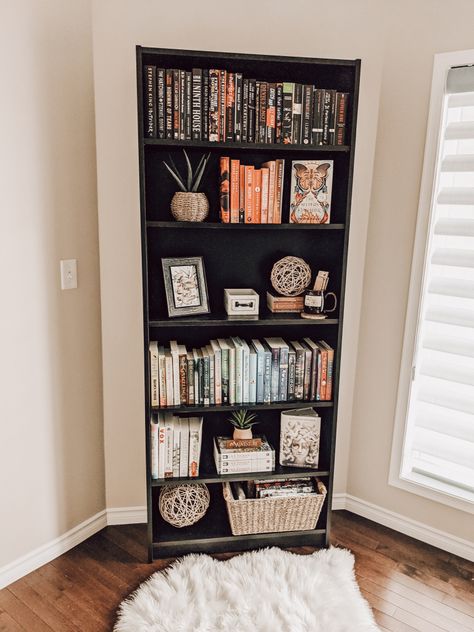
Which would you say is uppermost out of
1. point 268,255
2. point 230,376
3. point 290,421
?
point 268,255

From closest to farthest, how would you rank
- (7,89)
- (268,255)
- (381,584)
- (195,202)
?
(7,89) < (195,202) < (381,584) < (268,255)

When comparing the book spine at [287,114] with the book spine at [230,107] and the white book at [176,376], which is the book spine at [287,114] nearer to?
the book spine at [230,107]

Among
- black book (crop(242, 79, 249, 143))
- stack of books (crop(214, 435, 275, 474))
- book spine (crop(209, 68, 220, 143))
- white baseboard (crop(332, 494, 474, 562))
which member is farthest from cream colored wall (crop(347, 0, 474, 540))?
book spine (crop(209, 68, 220, 143))

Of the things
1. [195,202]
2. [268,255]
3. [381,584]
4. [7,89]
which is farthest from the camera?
[268,255]

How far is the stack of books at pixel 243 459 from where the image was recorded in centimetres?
224

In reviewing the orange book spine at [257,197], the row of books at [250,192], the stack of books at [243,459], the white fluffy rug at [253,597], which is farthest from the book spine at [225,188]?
the white fluffy rug at [253,597]

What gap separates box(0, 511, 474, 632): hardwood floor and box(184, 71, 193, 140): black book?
67.6 inches

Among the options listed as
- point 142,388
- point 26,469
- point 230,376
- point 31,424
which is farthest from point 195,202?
point 26,469

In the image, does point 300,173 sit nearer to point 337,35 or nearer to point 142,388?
point 337,35

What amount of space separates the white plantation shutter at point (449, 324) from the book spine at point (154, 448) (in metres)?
1.09

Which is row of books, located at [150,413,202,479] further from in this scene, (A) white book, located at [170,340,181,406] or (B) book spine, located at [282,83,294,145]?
(B) book spine, located at [282,83,294,145]

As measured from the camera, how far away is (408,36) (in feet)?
7.14

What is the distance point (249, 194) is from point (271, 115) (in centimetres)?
29

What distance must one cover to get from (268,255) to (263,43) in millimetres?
846
